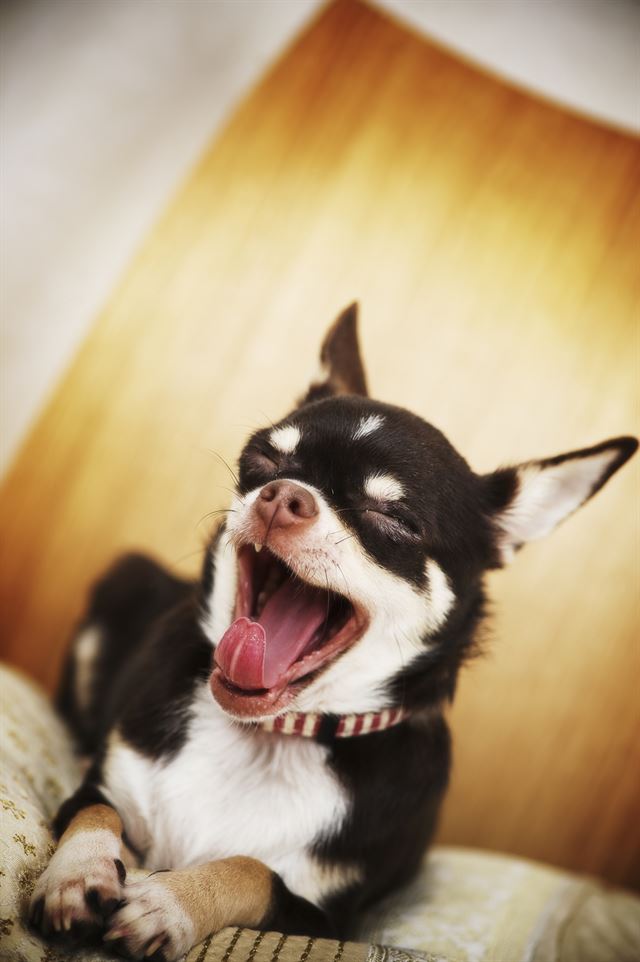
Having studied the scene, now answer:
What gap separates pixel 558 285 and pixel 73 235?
51.8 inches

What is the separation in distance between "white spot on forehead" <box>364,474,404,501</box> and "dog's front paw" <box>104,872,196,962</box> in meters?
0.78

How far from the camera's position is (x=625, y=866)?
93.4 inches

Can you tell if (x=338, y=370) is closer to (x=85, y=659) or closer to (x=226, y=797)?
(x=226, y=797)

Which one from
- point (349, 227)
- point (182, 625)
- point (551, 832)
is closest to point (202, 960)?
point (182, 625)

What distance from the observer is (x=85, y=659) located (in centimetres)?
252

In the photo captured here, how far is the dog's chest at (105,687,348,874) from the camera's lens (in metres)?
1.58

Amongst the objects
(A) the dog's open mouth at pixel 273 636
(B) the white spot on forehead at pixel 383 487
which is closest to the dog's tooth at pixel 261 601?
(A) the dog's open mouth at pixel 273 636

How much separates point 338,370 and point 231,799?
3.26 ft

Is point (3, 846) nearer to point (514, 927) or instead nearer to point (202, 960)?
point (202, 960)

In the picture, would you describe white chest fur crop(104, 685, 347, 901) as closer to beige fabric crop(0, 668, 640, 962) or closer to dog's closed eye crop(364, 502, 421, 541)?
beige fabric crop(0, 668, 640, 962)

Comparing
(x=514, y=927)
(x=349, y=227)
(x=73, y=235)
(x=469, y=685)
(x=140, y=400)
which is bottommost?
(x=514, y=927)

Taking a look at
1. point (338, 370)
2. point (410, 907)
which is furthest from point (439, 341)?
point (410, 907)

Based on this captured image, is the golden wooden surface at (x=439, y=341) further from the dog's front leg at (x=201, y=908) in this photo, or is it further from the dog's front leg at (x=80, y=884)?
the dog's front leg at (x=80, y=884)

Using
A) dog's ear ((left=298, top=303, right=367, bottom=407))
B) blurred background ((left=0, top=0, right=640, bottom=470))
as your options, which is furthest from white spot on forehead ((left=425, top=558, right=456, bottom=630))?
blurred background ((left=0, top=0, right=640, bottom=470))
